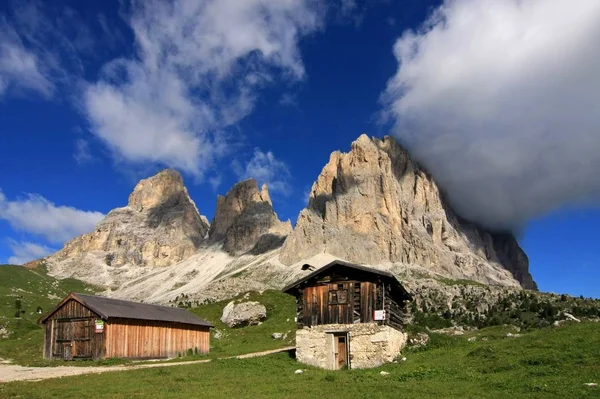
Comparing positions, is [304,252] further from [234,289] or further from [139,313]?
[139,313]

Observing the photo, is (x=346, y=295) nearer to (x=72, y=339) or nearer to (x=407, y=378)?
(x=407, y=378)

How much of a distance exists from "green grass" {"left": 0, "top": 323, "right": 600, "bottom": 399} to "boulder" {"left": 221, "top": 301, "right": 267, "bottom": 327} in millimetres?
34709

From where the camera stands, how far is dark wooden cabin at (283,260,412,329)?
107 ft

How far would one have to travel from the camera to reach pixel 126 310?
1725 inches

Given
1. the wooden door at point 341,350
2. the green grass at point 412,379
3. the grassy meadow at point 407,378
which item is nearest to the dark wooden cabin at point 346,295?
the wooden door at point 341,350

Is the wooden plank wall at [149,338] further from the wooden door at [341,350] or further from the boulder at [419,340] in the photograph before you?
the boulder at [419,340]

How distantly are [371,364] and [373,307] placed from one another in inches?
142

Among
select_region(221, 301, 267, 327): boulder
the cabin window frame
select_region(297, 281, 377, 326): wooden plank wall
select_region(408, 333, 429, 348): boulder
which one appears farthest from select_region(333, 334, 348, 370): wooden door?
select_region(221, 301, 267, 327): boulder

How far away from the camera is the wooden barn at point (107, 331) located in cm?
4069

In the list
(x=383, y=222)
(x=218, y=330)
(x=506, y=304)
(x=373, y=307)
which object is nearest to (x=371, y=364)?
(x=373, y=307)

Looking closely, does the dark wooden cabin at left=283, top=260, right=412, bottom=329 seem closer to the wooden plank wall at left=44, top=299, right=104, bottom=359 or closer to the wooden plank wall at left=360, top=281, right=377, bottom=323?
the wooden plank wall at left=360, top=281, right=377, bottom=323

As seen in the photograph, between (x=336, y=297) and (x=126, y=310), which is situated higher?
(x=336, y=297)

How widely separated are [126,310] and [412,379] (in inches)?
1150

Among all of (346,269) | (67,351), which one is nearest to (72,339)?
(67,351)
